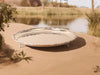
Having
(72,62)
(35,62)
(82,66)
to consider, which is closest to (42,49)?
(35,62)

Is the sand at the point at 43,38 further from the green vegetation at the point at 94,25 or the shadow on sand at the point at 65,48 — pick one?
the green vegetation at the point at 94,25

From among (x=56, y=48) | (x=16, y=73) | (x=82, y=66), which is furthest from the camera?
(x=56, y=48)

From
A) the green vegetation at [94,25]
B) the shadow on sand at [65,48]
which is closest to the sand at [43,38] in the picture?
the shadow on sand at [65,48]

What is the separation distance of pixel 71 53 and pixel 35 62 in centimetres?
67

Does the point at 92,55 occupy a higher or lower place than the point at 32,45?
lower

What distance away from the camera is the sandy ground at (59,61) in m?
1.90

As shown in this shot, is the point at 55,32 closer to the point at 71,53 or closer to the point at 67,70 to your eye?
the point at 71,53

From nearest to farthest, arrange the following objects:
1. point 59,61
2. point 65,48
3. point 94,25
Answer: point 59,61 → point 65,48 → point 94,25

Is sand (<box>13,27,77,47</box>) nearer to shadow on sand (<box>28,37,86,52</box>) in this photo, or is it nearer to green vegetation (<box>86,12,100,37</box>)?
shadow on sand (<box>28,37,86,52</box>)

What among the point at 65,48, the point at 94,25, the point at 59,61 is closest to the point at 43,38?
the point at 65,48

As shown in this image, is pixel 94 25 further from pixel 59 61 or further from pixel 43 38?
pixel 59 61

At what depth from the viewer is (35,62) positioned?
7.08 ft

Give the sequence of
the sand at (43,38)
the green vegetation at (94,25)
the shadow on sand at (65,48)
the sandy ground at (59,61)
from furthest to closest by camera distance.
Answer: the green vegetation at (94,25)
the shadow on sand at (65,48)
the sand at (43,38)
the sandy ground at (59,61)

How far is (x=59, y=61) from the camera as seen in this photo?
7.23 feet
